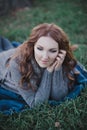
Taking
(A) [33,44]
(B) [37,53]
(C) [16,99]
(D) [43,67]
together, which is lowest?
(C) [16,99]

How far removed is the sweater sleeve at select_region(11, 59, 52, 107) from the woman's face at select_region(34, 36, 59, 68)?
152mm

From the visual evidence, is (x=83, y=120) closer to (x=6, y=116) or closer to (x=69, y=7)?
(x=6, y=116)

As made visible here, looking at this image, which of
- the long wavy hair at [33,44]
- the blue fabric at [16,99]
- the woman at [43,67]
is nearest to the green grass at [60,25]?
the blue fabric at [16,99]

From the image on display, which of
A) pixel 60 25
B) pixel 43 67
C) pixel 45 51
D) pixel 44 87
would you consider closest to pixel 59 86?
pixel 44 87

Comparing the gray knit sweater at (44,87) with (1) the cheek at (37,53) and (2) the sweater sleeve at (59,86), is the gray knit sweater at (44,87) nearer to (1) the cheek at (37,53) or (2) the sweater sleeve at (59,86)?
(2) the sweater sleeve at (59,86)

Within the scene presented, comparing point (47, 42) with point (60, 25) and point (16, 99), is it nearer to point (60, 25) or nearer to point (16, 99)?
point (16, 99)

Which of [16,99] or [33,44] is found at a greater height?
[33,44]

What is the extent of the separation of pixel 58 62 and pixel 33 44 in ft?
1.12

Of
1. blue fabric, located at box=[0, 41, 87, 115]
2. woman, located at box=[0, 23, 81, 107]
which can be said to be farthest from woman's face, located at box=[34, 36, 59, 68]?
blue fabric, located at box=[0, 41, 87, 115]

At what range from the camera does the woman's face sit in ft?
10.8

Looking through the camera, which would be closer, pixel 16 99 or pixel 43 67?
pixel 43 67

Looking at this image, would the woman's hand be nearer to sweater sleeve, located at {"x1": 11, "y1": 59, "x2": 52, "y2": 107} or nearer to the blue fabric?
sweater sleeve, located at {"x1": 11, "y1": 59, "x2": 52, "y2": 107}

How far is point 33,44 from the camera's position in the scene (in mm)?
3428

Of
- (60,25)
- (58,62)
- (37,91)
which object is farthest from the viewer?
(60,25)
